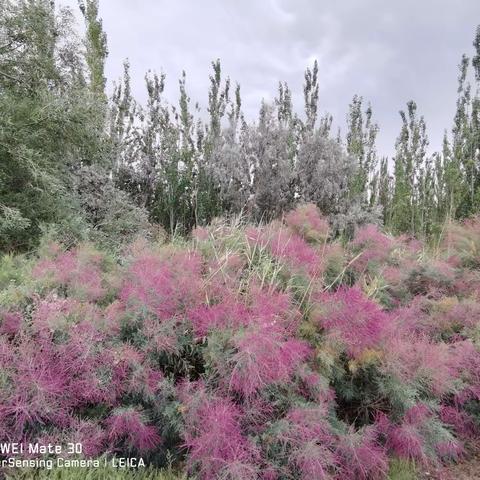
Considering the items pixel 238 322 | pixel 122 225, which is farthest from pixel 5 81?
pixel 238 322

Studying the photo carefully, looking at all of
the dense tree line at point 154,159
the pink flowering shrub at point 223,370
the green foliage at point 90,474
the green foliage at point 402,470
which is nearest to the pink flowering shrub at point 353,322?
the pink flowering shrub at point 223,370

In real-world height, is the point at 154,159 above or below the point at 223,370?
above

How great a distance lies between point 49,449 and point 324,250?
2.48 m

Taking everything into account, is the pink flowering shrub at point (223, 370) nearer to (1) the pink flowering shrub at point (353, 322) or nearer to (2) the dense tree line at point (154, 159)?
(1) the pink flowering shrub at point (353, 322)

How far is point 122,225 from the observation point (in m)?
6.41

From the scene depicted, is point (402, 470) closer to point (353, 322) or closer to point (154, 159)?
point (353, 322)

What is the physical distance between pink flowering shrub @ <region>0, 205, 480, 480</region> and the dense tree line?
1.94m

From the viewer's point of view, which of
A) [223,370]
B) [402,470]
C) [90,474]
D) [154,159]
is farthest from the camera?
[154,159]

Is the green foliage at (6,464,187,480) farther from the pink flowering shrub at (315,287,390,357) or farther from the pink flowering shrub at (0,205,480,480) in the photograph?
the pink flowering shrub at (315,287,390,357)

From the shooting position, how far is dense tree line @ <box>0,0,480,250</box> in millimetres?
5723

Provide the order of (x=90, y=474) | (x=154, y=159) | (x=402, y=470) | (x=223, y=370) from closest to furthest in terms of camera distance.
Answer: (x=90, y=474)
(x=223, y=370)
(x=402, y=470)
(x=154, y=159)

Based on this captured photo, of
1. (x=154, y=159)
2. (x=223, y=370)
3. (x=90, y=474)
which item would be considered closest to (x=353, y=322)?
(x=223, y=370)

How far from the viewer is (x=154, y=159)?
8742 mm

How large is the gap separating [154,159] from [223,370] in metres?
6.73
